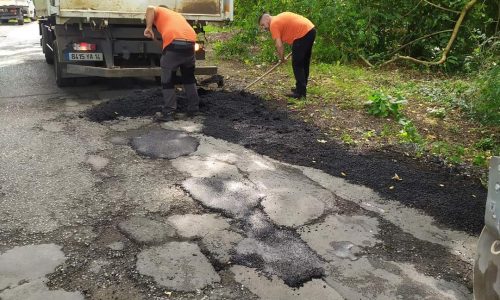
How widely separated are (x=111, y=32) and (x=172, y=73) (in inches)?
60.6

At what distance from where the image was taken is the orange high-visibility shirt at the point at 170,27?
6219 millimetres

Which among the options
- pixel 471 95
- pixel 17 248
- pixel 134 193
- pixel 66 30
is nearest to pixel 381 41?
pixel 471 95

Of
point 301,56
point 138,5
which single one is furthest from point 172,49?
point 301,56

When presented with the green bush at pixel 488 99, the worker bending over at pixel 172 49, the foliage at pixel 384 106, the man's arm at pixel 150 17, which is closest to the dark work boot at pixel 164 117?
the worker bending over at pixel 172 49

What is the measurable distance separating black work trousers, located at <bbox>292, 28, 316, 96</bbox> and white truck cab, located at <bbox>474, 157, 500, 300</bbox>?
5.47m

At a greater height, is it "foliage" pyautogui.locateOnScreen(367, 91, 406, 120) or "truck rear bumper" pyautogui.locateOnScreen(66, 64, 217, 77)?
"truck rear bumper" pyautogui.locateOnScreen(66, 64, 217, 77)

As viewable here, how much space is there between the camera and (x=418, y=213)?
155 inches

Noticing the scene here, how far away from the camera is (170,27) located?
6.25 metres

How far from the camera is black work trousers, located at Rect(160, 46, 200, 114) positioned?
249 inches

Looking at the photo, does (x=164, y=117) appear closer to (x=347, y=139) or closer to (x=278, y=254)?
(x=347, y=139)

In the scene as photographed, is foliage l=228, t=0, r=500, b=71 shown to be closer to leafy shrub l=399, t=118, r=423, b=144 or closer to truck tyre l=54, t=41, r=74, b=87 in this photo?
truck tyre l=54, t=41, r=74, b=87

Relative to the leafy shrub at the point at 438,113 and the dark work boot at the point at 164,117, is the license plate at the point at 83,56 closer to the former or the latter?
the dark work boot at the point at 164,117

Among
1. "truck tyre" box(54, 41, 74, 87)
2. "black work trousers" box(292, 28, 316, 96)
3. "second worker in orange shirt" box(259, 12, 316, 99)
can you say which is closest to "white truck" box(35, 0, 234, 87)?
"truck tyre" box(54, 41, 74, 87)

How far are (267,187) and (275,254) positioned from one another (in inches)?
45.8
